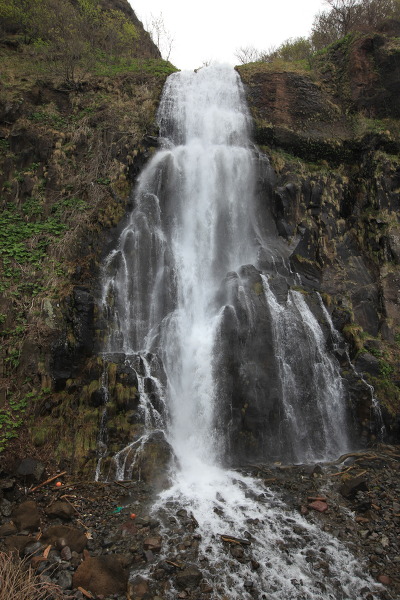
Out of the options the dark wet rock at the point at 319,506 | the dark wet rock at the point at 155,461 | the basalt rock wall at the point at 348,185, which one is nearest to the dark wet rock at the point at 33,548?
the dark wet rock at the point at 155,461

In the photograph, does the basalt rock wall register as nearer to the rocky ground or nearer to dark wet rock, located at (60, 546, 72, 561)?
the rocky ground

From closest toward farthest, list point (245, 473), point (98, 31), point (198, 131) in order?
1. point (245, 473)
2. point (198, 131)
3. point (98, 31)

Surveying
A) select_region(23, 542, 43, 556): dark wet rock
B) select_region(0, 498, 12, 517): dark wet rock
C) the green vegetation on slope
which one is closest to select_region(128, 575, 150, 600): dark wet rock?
select_region(23, 542, 43, 556): dark wet rock

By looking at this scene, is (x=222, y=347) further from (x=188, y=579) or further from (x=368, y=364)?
(x=188, y=579)

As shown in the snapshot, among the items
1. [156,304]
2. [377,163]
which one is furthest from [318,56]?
[156,304]

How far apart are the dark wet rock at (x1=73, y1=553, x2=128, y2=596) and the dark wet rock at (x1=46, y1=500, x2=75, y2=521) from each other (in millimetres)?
1589

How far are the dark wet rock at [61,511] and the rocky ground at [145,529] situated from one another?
0.02m

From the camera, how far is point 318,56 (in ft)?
66.1

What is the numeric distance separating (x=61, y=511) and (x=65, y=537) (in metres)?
0.86

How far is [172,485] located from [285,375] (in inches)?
177

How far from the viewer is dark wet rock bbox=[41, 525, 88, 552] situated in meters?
5.98

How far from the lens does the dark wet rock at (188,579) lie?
17.5 feet

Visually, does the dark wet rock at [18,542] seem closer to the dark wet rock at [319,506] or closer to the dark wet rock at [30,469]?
the dark wet rock at [30,469]

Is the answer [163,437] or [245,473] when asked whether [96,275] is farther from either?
[245,473]
